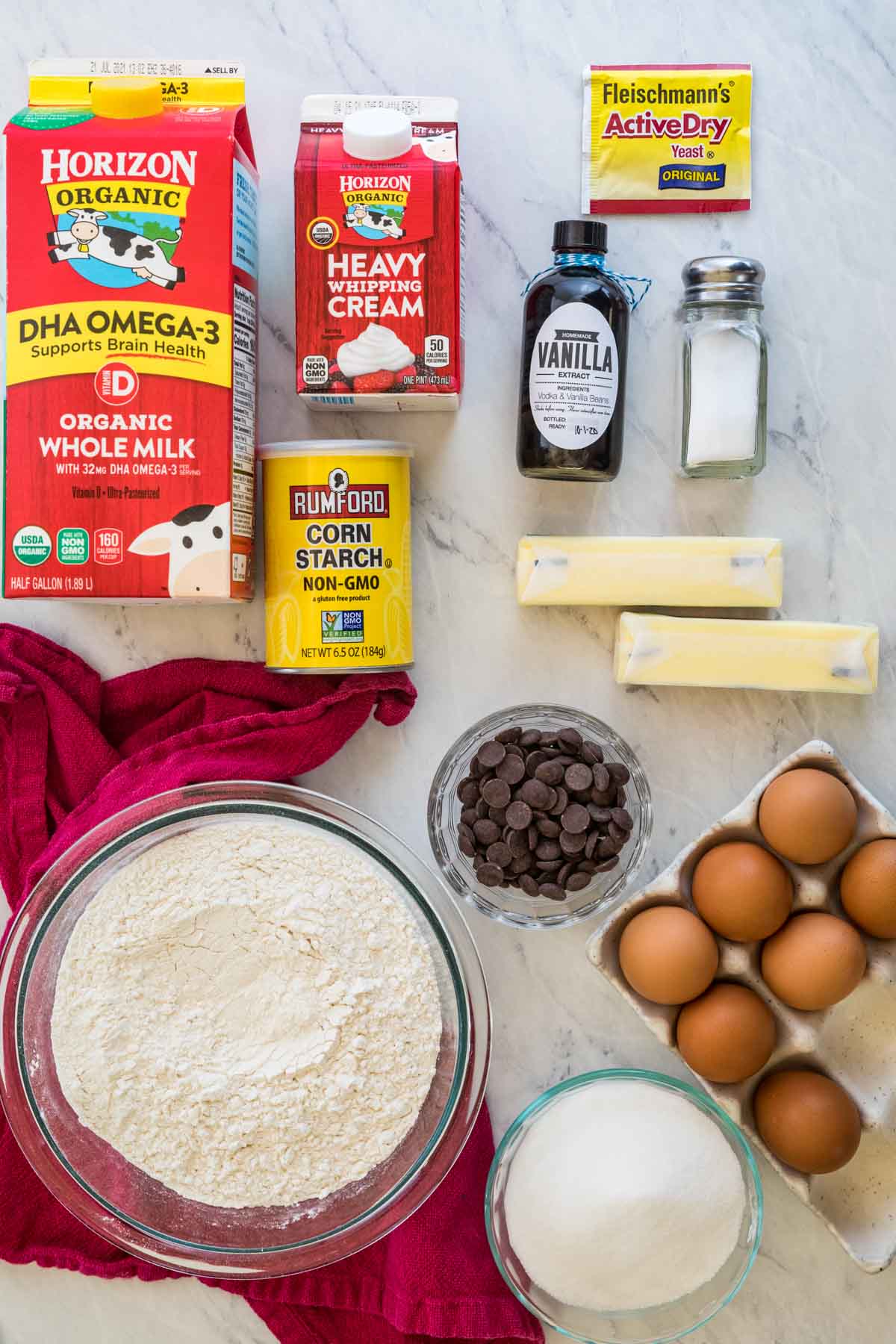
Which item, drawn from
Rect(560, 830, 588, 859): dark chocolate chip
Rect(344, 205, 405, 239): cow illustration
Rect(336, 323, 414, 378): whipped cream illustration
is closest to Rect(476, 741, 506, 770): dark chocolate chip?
Rect(560, 830, 588, 859): dark chocolate chip

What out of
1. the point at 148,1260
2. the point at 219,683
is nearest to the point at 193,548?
the point at 219,683

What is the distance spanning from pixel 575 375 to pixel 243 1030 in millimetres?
777

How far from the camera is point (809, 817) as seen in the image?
99 cm

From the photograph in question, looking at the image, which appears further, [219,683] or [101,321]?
[219,683]

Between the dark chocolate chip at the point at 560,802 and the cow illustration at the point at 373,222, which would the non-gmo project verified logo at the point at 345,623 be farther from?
the cow illustration at the point at 373,222

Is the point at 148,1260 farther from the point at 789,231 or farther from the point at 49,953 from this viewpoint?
the point at 789,231

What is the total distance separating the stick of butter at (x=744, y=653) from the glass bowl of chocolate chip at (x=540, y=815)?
3.9 inches

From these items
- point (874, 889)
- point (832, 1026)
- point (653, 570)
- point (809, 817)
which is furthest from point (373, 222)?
point (832, 1026)

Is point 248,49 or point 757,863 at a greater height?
point 248,49

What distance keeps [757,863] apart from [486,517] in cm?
50

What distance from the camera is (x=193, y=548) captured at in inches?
39.2

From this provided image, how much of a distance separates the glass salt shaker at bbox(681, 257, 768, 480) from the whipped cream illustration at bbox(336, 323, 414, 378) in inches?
13.2

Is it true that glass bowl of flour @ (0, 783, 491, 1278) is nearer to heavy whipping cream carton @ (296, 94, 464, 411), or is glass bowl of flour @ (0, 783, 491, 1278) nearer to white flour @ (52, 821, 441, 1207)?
white flour @ (52, 821, 441, 1207)

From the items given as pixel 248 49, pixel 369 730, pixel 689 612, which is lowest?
pixel 369 730
